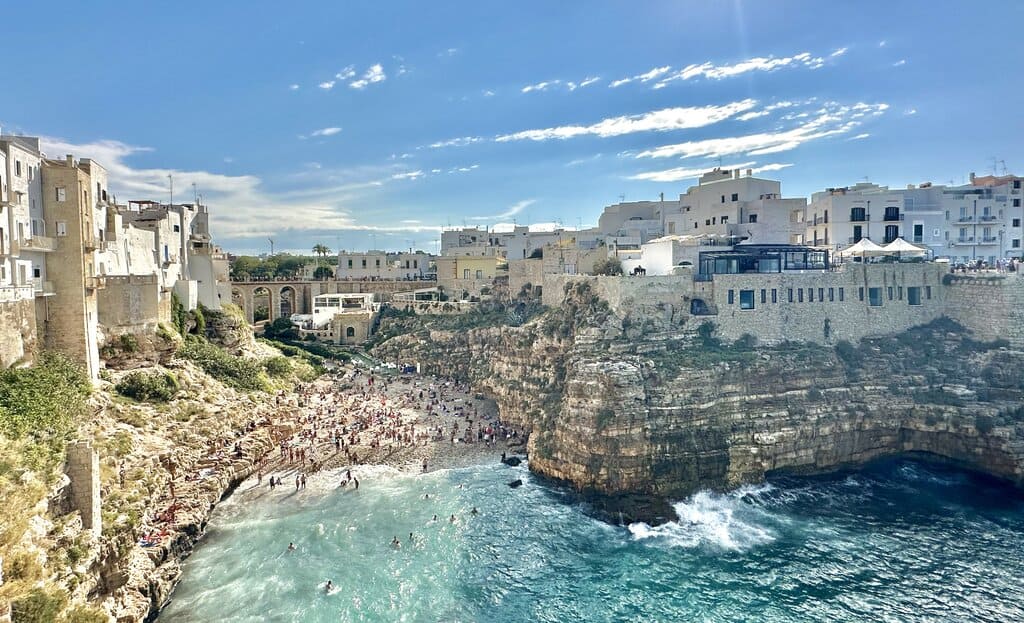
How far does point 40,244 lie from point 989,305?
53.6 metres

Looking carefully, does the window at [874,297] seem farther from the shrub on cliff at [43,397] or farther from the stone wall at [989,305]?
the shrub on cliff at [43,397]

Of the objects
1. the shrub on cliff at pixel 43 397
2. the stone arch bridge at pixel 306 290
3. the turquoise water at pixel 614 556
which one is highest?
the stone arch bridge at pixel 306 290

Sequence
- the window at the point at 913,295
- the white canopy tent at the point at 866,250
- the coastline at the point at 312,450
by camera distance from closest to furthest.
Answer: the coastline at the point at 312,450 < the window at the point at 913,295 < the white canopy tent at the point at 866,250

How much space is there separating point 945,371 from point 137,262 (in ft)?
174

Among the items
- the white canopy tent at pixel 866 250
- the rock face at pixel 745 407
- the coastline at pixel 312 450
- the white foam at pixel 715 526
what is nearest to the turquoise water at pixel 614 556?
the white foam at pixel 715 526

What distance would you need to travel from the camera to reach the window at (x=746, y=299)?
3528cm

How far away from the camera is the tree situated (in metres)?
45.0

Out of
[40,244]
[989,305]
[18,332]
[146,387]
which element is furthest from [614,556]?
[40,244]

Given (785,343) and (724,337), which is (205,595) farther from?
(785,343)

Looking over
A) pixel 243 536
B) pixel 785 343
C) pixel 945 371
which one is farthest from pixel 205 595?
pixel 945 371

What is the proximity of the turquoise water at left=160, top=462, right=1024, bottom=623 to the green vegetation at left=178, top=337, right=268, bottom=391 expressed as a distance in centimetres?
1187

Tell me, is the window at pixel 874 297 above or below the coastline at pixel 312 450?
above

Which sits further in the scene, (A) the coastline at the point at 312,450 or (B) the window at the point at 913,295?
(B) the window at the point at 913,295

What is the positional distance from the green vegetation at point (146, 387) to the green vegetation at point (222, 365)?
5384 millimetres
